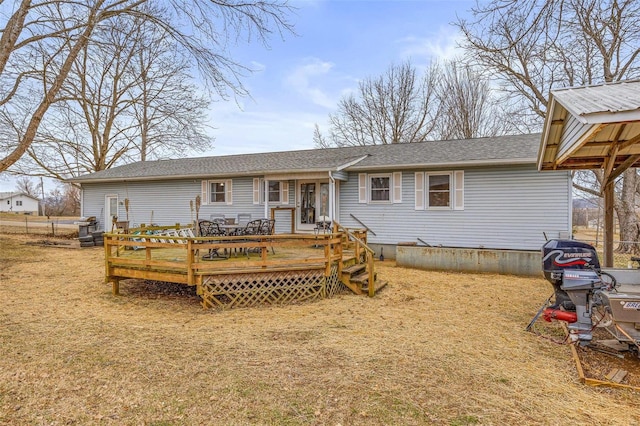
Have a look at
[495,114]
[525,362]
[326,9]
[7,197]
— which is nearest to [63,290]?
[525,362]

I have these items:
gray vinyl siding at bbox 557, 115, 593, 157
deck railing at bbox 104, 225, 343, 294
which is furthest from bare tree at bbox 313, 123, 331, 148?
gray vinyl siding at bbox 557, 115, 593, 157

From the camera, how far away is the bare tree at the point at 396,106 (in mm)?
23047

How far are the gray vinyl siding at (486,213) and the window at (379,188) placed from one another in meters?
0.23

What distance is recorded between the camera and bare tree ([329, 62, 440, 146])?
A: 75.6ft

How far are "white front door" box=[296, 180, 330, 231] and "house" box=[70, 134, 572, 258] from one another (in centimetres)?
3

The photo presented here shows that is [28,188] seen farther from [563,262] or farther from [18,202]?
[563,262]

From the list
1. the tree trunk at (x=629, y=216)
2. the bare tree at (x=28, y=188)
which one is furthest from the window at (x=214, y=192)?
→ the bare tree at (x=28, y=188)

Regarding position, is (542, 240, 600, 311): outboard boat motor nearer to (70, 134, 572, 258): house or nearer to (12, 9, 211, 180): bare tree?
(70, 134, 572, 258): house

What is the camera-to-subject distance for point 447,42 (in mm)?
10875

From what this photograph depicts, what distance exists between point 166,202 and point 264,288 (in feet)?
32.3

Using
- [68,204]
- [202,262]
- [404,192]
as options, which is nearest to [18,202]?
[68,204]

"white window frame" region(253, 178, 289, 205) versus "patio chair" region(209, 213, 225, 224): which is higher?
"white window frame" region(253, 178, 289, 205)

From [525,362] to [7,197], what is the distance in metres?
79.6

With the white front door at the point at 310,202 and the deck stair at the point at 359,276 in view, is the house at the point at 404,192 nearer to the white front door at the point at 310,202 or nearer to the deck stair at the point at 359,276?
the white front door at the point at 310,202
